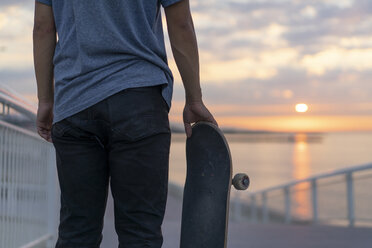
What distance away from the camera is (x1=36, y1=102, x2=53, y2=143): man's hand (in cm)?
201

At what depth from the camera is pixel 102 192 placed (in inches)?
72.1

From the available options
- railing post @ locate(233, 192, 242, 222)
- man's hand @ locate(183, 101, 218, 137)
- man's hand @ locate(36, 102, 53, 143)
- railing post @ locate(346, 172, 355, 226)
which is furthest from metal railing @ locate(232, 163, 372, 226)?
man's hand @ locate(36, 102, 53, 143)

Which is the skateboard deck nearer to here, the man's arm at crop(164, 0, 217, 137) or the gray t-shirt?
the man's arm at crop(164, 0, 217, 137)

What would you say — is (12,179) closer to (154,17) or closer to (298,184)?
(154,17)

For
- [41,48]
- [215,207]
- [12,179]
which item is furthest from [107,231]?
[41,48]

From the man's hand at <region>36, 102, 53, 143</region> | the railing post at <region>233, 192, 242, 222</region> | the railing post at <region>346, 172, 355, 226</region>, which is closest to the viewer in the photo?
the man's hand at <region>36, 102, 53, 143</region>

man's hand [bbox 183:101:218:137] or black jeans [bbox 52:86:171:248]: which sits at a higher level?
man's hand [bbox 183:101:218:137]

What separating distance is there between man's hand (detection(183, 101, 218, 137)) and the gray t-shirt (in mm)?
232

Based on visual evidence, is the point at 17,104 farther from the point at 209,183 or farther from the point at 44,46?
the point at 209,183

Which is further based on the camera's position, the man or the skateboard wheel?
the skateboard wheel

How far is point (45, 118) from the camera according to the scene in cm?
204

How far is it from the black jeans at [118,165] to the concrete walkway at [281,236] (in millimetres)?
3057

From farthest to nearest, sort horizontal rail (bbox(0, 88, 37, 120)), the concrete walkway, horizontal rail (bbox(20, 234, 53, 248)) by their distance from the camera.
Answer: the concrete walkway < horizontal rail (bbox(20, 234, 53, 248)) < horizontal rail (bbox(0, 88, 37, 120))

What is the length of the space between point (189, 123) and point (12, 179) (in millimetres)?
1837
